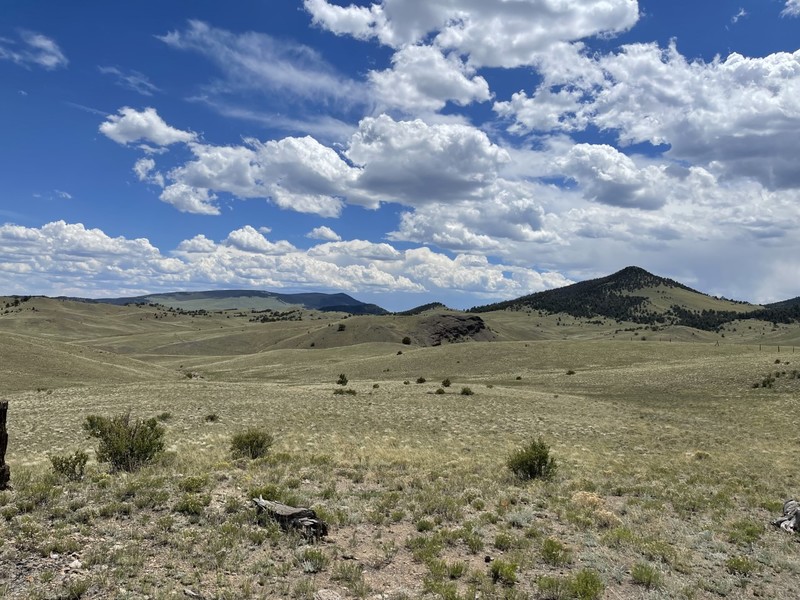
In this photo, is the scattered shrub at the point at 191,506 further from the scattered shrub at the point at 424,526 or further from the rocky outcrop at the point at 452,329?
the rocky outcrop at the point at 452,329

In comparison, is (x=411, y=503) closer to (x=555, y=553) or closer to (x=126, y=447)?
(x=555, y=553)

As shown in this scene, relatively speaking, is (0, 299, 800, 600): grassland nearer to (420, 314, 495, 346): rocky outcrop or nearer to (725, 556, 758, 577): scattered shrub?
(725, 556, 758, 577): scattered shrub

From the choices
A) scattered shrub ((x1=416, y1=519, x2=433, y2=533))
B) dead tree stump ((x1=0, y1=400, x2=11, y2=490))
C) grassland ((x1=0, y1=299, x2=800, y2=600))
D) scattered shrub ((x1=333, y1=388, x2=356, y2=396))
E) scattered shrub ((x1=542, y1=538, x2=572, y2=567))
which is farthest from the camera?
scattered shrub ((x1=333, y1=388, x2=356, y2=396))

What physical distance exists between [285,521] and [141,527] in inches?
134

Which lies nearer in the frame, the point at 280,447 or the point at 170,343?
the point at 280,447

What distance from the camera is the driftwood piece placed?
40.8 ft

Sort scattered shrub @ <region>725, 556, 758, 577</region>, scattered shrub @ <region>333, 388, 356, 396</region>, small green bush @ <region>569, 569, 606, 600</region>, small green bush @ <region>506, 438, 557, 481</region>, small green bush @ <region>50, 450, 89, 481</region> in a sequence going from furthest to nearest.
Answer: scattered shrub @ <region>333, 388, 356, 396</region> < small green bush @ <region>506, 438, 557, 481</region> < small green bush @ <region>50, 450, 89, 481</region> < scattered shrub @ <region>725, 556, 758, 577</region> < small green bush @ <region>569, 569, 606, 600</region>

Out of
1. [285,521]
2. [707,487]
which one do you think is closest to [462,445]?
[707,487]

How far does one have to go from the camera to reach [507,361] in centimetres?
8069

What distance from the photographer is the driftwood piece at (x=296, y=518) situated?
489 inches

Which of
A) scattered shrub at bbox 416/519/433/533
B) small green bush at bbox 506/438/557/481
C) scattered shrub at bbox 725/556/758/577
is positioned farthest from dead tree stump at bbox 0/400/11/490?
scattered shrub at bbox 725/556/758/577

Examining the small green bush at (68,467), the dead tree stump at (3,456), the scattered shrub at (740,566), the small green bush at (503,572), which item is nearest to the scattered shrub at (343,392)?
the small green bush at (68,467)

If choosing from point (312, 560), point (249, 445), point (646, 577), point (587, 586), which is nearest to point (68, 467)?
point (249, 445)

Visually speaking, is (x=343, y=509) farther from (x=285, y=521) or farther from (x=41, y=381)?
(x=41, y=381)
